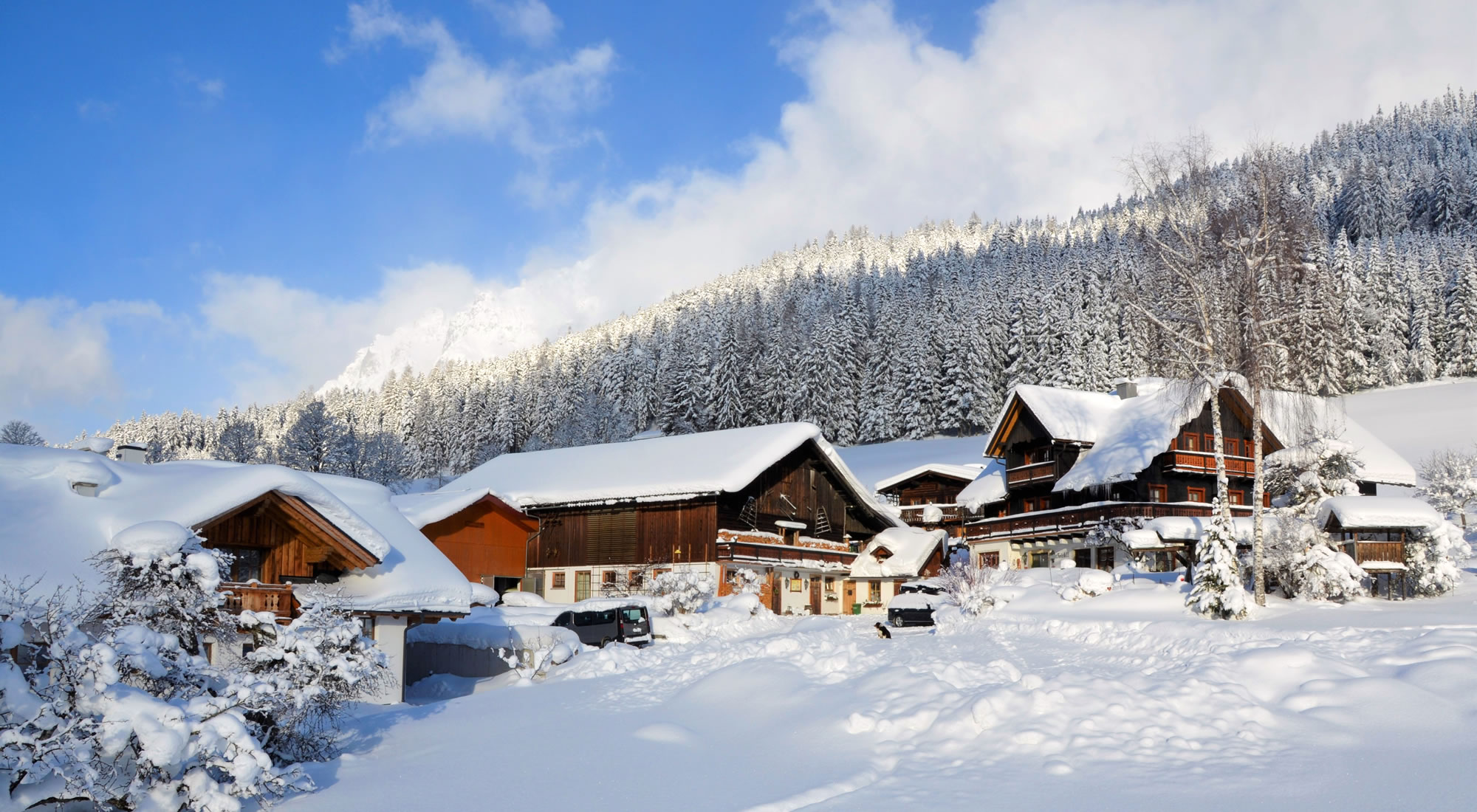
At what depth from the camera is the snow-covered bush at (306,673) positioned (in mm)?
12367

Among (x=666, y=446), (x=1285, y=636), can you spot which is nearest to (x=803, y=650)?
(x=1285, y=636)

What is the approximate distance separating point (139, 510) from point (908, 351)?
72095 mm

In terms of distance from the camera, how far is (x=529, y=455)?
49.9 meters

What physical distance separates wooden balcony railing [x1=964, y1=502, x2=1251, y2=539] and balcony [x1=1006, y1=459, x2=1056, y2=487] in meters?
1.69

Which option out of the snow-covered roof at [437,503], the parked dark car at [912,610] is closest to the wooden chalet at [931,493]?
the parked dark car at [912,610]

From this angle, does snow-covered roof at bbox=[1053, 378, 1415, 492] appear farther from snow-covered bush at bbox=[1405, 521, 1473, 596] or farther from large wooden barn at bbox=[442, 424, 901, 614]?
large wooden barn at bbox=[442, 424, 901, 614]

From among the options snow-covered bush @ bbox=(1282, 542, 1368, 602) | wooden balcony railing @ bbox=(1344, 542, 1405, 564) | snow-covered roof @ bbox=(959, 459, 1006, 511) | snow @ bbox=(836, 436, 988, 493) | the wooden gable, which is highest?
snow @ bbox=(836, 436, 988, 493)

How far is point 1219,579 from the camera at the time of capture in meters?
25.3

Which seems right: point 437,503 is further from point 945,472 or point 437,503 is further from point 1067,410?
point 945,472

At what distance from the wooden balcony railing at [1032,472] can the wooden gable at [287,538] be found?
35.7m

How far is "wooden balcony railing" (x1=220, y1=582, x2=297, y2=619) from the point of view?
18219 mm

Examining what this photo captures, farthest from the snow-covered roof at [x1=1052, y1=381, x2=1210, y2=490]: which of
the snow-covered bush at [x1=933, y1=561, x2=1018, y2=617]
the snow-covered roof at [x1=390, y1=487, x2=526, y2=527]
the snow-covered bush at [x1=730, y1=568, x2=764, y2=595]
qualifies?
the snow-covered roof at [x1=390, y1=487, x2=526, y2=527]

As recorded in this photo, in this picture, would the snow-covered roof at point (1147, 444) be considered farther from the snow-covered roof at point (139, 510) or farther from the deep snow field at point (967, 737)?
the snow-covered roof at point (139, 510)

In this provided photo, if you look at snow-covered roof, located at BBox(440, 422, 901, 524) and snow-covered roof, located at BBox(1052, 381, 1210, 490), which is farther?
snow-covered roof, located at BBox(1052, 381, 1210, 490)
